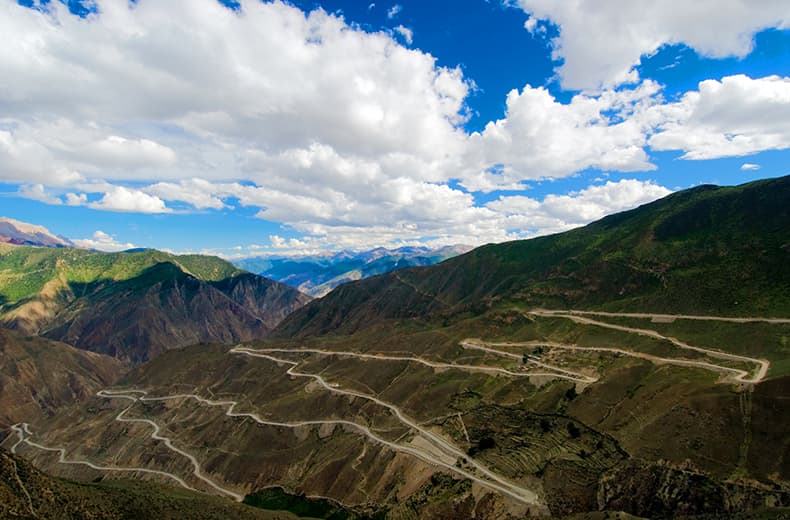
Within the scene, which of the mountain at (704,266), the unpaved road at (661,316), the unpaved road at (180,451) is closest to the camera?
the unpaved road at (180,451)

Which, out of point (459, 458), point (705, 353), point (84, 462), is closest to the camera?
point (459, 458)

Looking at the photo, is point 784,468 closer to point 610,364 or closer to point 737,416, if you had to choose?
point 737,416

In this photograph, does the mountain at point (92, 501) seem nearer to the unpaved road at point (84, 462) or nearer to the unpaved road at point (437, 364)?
the unpaved road at point (84, 462)

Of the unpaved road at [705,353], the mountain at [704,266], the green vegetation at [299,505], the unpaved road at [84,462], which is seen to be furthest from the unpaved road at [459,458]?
the mountain at [704,266]

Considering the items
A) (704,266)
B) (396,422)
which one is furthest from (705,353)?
(396,422)

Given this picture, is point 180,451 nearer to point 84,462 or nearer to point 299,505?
point 84,462

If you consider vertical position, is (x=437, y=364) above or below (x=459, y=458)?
above
